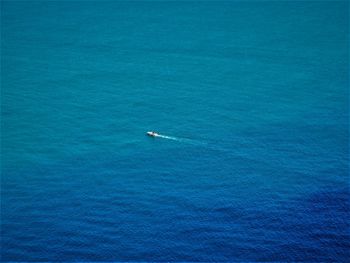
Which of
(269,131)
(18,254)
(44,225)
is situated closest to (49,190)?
(44,225)

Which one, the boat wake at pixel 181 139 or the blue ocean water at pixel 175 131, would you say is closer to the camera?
the blue ocean water at pixel 175 131

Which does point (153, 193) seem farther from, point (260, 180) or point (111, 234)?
point (260, 180)

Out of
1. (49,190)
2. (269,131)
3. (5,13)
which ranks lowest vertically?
(49,190)

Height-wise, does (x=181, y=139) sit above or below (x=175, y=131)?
below

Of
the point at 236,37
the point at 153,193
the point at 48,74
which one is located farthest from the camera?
the point at 236,37

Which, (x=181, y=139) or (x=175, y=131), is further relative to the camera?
(x=175, y=131)

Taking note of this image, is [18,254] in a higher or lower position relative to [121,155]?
lower

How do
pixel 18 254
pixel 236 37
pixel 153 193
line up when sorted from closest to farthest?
pixel 18 254 < pixel 153 193 < pixel 236 37

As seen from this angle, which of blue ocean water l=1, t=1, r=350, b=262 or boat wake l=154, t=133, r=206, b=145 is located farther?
boat wake l=154, t=133, r=206, b=145
